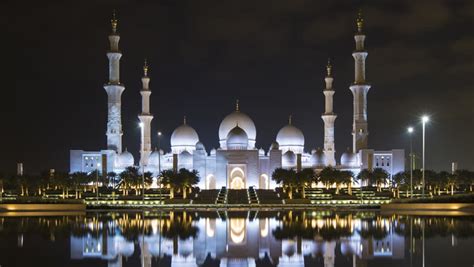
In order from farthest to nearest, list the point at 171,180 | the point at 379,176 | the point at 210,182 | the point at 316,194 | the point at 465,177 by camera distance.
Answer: the point at 210,182 → the point at 465,177 → the point at 379,176 → the point at 316,194 → the point at 171,180

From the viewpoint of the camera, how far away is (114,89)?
64.9 m

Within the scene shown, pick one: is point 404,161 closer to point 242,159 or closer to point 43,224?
point 242,159

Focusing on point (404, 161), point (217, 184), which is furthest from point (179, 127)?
point (404, 161)

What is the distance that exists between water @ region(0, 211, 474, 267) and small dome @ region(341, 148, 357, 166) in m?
42.4

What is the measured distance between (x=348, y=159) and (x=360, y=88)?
7.40 metres

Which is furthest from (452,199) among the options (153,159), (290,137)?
(153,159)

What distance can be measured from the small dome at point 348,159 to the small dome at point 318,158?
182cm

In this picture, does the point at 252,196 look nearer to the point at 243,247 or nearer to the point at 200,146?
the point at 200,146

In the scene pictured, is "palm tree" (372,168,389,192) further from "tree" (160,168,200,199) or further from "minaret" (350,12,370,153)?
"tree" (160,168,200,199)

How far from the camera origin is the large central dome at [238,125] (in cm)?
6962

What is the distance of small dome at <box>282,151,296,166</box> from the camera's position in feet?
224

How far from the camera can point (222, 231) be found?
22766 millimetres

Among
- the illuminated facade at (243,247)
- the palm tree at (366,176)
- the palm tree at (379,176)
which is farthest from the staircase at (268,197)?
the illuminated facade at (243,247)

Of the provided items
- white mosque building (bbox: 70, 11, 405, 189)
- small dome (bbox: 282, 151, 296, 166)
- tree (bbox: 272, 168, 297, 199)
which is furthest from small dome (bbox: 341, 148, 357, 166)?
tree (bbox: 272, 168, 297, 199)
